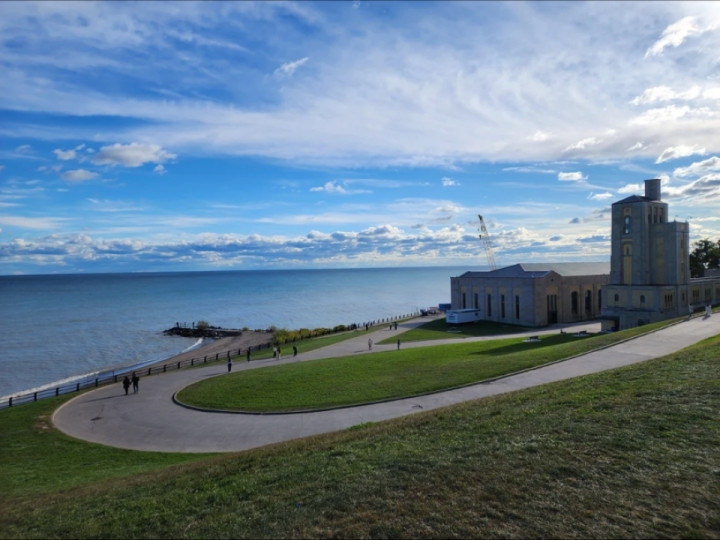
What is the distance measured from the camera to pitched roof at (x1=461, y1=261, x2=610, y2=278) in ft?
208

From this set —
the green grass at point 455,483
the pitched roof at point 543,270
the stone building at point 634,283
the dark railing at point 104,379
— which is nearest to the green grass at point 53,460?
the green grass at point 455,483

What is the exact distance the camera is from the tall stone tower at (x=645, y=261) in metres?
50.8

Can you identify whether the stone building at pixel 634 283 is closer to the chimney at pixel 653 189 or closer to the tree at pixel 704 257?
the chimney at pixel 653 189

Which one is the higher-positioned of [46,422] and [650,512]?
[650,512]

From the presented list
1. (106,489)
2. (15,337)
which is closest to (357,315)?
(15,337)

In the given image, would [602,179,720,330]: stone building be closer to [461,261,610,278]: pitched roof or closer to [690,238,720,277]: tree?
[461,261,610,278]: pitched roof

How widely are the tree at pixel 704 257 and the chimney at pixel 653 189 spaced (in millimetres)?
43889

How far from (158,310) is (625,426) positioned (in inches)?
4917

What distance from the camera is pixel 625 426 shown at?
12.1 m

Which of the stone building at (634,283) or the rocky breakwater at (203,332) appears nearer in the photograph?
the stone building at (634,283)

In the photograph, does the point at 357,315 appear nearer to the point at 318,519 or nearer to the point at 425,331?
the point at 425,331

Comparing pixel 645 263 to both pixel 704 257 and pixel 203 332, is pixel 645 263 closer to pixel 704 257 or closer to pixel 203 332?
pixel 704 257

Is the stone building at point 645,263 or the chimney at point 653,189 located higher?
the chimney at point 653,189

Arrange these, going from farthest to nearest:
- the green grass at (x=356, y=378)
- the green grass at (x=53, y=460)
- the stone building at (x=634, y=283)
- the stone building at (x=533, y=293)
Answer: the stone building at (x=533, y=293)
the stone building at (x=634, y=283)
the green grass at (x=356, y=378)
the green grass at (x=53, y=460)
